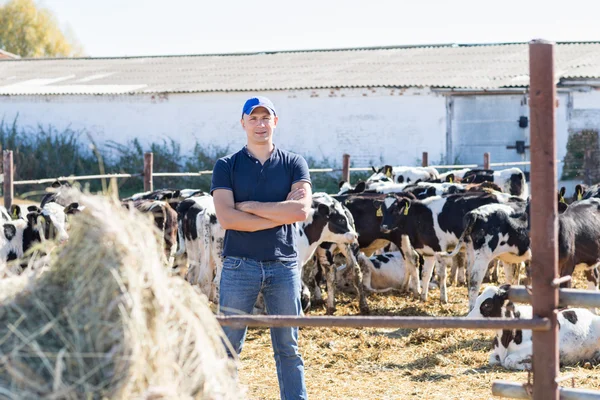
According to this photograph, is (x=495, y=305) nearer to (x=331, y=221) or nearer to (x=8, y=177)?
(x=331, y=221)

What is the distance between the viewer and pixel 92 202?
125 inches

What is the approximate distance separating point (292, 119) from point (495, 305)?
21.3 meters

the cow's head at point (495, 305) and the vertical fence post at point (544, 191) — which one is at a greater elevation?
the vertical fence post at point (544, 191)

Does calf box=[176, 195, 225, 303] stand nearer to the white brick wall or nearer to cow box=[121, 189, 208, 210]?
cow box=[121, 189, 208, 210]

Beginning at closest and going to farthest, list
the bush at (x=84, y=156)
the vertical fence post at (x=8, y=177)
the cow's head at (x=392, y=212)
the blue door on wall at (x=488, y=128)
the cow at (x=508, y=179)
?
the cow's head at (x=392, y=212)
the vertical fence post at (x=8, y=177)
the cow at (x=508, y=179)
the blue door on wall at (x=488, y=128)
the bush at (x=84, y=156)

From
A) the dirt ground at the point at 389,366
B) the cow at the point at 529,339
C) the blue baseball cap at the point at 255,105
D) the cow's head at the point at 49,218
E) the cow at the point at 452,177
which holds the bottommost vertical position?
the dirt ground at the point at 389,366

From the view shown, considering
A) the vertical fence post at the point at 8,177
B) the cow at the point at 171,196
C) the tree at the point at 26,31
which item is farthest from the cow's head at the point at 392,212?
the tree at the point at 26,31

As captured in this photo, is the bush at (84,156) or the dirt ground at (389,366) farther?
the bush at (84,156)

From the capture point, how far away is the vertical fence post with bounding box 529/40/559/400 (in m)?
4.30

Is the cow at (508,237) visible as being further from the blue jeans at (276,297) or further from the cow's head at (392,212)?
the blue jeans at (276,297)

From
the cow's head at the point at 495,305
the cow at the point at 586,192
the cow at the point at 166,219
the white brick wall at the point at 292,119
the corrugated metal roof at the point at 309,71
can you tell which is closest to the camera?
the cow's head at the point at 495,305

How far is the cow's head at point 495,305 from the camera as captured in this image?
27.4ft

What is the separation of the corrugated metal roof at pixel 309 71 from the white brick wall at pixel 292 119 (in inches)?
14.4

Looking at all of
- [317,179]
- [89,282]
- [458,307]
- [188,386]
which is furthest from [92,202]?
[317,179]
